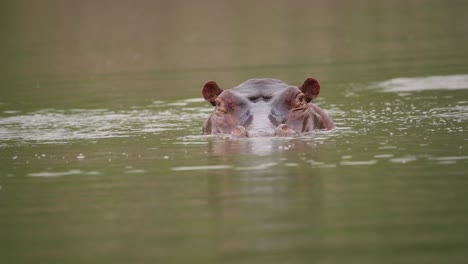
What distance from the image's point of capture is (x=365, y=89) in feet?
64.2

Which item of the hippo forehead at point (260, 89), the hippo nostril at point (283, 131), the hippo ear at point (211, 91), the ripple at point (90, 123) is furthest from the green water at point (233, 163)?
the hippo forehead at point (260, 89)

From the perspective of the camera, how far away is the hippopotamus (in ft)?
43.5

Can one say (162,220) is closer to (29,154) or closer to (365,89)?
(29,154)

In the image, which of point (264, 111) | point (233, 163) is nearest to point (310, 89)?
point (264, 111)

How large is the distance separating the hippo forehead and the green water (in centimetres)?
74

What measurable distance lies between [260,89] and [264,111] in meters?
0.78

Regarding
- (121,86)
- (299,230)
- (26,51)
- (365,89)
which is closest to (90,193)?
(299,230)

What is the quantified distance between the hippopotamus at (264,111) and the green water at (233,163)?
0.87 feet

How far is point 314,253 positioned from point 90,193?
328cm

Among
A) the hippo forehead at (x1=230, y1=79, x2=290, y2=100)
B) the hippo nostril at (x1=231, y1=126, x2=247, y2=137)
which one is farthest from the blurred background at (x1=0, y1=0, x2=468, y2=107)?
the hippo nostril at (x1=231, y1=126, x2=247, y2=137)

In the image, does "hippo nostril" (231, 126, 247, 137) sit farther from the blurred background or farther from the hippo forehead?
the blurred background

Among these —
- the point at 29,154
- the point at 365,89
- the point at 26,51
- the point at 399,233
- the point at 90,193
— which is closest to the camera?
the point at 399,233

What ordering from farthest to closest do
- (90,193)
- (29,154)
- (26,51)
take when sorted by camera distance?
(26,51)
(29,154)
(90,193)

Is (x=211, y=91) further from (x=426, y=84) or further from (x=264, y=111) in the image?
(x=426, y=84)
